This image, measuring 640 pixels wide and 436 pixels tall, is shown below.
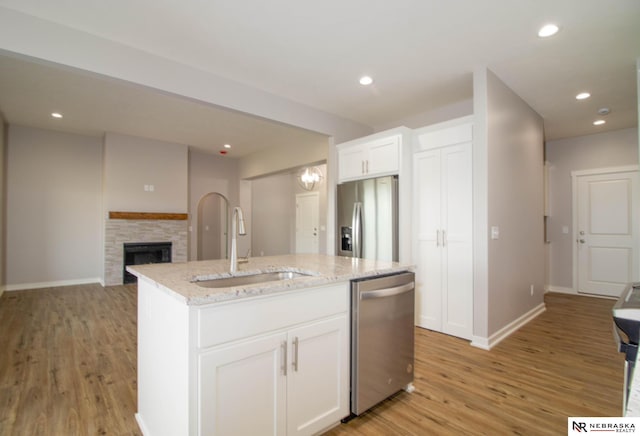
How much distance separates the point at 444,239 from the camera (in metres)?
3.39

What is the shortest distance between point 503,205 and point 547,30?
1.61 metres

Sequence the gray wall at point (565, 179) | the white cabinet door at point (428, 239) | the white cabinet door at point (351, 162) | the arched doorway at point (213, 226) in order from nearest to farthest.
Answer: the white cabinet door at point (428, 239) → the white cabinet door at point (351, 162) → the gray wall at point (565, 179) → the arched doorway at point (213, 226)

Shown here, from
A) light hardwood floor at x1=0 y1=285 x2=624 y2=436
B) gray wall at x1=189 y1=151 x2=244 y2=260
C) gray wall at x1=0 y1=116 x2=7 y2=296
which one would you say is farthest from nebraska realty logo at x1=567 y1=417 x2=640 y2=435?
gray wall at x1=0 y1=116 x2=7 y2=296

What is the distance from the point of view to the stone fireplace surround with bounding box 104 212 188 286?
5699 millimetres

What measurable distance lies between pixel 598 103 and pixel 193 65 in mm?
4913

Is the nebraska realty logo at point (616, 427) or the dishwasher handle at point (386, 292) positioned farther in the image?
the dishwasher handle at point (386, 292)

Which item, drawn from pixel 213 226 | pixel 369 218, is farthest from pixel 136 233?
pixel 369 218

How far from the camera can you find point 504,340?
3.19 metres

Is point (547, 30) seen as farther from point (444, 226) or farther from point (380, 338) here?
point (380, 338)

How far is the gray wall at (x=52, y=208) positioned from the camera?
5.34 m

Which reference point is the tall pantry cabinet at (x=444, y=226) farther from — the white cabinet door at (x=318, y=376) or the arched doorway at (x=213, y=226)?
the arched doorway at (x=213, y=226)

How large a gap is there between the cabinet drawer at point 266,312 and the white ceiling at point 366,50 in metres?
2.03

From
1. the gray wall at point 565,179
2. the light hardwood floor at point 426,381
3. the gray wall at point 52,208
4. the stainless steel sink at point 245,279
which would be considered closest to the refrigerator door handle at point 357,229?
the light hardwood floor at point 426,381

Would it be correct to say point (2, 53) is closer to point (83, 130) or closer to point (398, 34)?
point (398, 34)
